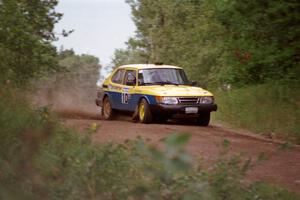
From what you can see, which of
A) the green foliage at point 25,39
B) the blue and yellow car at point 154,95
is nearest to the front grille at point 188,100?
the blue and yellow car at point 154,95

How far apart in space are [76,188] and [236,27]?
14.8 metres

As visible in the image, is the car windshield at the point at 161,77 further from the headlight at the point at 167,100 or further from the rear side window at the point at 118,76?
the headlight at the point at 167,100

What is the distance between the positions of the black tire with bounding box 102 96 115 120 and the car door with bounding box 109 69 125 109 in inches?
9.9

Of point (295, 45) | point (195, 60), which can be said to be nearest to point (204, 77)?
point (195, 60)

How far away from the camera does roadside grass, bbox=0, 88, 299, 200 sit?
3.47 meters

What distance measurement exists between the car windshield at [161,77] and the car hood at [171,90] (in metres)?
0.39

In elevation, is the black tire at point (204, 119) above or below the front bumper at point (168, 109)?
below

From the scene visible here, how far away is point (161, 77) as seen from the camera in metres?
18.8

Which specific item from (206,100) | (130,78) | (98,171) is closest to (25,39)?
(130,78)

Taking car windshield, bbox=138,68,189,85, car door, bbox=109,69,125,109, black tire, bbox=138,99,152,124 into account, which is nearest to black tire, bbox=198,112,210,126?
car windshield, bbox=138,68,189,85

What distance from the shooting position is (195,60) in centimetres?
3481

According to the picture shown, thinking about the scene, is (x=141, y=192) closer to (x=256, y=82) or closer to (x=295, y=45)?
(x=295, y=45)

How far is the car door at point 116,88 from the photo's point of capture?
1948cm

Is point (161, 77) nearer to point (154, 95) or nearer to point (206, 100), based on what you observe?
point (154, 95)
